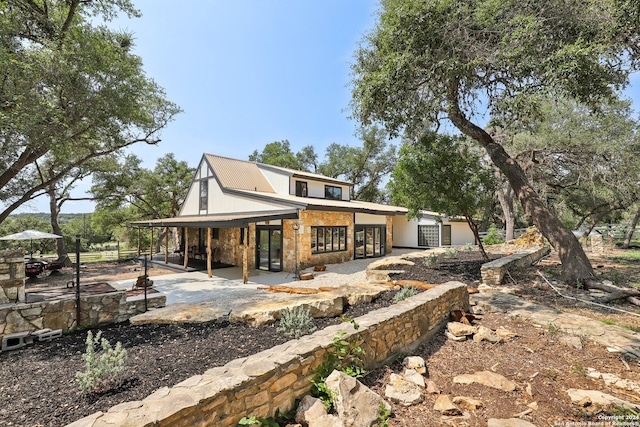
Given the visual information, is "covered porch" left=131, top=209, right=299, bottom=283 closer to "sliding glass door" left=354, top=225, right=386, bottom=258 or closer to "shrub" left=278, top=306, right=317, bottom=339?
"sliding glass door" left=354, top=225, right=386, bottom=258

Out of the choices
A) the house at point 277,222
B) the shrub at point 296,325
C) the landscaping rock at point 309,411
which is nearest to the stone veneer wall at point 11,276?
the shrub at point 296,325

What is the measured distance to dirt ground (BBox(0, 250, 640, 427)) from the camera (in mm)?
2746

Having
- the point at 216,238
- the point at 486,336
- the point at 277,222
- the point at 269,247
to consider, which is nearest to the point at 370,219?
the point at 277,222

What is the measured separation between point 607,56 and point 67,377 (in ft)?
33.9

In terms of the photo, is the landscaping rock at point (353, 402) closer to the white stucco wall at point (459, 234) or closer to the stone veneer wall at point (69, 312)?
the stone veneer wall at point (69, 312)

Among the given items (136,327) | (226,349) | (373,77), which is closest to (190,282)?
(136,327)

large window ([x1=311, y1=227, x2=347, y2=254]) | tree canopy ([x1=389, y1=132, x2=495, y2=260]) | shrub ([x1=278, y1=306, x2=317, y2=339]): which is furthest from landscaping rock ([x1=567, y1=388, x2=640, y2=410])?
large window ([x1=311, y1=227, x2=347, y2=254])

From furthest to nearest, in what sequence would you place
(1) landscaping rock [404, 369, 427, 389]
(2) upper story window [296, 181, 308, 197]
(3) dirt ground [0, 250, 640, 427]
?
(2) upper story window [296, 181, 308, 197]
(1) landscaping rock [404, 369, 427, 389]
(3) dirt ground [0, 250, 640, 427]

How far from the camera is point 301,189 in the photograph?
52.2 feet

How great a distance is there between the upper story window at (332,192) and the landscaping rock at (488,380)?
46.5 ft

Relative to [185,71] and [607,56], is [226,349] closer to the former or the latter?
[607,56]

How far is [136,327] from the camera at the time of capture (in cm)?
492

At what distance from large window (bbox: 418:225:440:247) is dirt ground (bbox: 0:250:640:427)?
1472 centimetres

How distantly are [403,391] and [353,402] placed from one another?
828 millimetres
